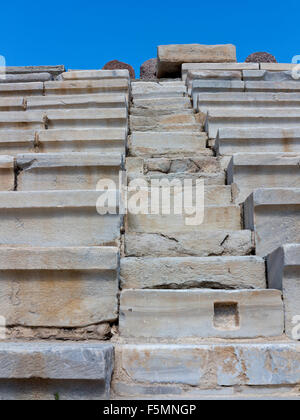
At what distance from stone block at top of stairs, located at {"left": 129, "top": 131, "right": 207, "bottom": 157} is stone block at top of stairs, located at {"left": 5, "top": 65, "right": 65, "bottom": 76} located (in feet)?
9.20

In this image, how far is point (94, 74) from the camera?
5.18 m

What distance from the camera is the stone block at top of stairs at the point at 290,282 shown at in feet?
5.80

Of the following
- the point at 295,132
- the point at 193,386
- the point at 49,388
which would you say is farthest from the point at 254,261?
the point at 295,132

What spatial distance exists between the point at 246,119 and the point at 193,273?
1847 mm

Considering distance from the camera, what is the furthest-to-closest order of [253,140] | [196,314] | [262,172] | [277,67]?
[277,67] → [253,140] → [262,172] → [196,314]

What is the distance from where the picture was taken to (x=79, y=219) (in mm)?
2189

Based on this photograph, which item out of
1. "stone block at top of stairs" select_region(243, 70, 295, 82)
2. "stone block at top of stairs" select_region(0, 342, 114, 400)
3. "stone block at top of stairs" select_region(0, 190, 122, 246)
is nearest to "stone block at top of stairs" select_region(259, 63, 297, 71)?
"stone block at top of stairs" select_region(243, 70, 295, 82)

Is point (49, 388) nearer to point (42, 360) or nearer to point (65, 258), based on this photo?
point (42, 360)

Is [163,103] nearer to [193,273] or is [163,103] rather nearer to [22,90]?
[22,90]

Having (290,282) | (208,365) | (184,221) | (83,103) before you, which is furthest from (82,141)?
(208,365)

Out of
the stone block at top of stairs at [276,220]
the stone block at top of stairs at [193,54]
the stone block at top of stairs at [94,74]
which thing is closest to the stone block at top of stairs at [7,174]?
the stone block at top of stairs at [276,220]

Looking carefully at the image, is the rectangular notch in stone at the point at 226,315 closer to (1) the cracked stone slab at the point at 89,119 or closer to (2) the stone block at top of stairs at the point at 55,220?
(2) the stone block at top of stairs at the point at 55,220

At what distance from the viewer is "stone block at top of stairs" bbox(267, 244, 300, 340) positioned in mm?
1767

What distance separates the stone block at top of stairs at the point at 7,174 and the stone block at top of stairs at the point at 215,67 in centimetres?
354
